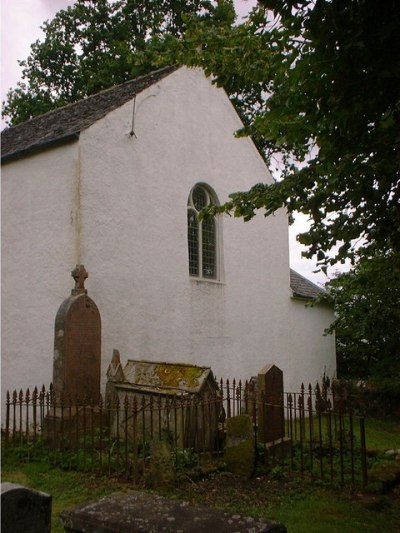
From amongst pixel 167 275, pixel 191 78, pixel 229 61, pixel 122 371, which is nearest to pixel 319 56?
pixel 229 61

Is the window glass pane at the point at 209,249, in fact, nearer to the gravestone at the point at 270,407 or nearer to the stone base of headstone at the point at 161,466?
the gravestone at the point at 270,407

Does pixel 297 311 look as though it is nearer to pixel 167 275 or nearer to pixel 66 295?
pixel 167 275

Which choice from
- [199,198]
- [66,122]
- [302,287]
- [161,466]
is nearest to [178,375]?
[161,466]

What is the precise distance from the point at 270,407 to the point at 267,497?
6.31 feet

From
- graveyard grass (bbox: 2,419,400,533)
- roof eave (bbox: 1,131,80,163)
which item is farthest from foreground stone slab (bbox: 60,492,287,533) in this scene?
roof eave (bbox: 1,131,80,163)

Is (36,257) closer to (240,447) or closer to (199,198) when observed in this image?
(199,198)

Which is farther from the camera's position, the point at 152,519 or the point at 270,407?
the point at 270,407

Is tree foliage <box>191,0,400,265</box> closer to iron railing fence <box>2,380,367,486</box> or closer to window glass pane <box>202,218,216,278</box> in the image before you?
iron railing fence <box>2,380,367,486</box>

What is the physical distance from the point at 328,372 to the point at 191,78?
10.5 metres

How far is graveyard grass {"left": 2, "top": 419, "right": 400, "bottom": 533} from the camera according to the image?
609 cm

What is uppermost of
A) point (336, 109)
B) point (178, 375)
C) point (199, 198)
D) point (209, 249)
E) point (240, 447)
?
point (199, 198)

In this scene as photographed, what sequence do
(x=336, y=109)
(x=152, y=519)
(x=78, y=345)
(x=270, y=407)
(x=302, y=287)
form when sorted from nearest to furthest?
(x=152, y=519) → (x=336, y=109) → (x=270, y=407) → (x=78, y=345) → (x=302, y=287)

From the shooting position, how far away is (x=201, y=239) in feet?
47.1

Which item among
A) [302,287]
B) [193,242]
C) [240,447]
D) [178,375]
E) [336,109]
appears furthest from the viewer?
A: [302,287]
